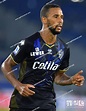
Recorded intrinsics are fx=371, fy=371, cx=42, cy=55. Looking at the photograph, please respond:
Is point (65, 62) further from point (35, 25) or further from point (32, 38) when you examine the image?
point (35, 25)

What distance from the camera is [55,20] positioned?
309 centimetres

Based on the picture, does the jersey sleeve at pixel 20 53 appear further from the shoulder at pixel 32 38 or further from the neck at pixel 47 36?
the neck at pixel 47 36

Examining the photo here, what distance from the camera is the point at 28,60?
3037 millimetres

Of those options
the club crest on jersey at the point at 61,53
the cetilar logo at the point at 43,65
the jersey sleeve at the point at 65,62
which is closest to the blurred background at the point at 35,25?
the jersey sleeve at the point at 65,62

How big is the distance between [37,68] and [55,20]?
0.44m

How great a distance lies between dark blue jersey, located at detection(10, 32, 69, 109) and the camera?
2963 millimetres

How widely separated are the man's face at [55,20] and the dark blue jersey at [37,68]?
13 centimetres

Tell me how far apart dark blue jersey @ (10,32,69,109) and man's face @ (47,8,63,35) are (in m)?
0.13

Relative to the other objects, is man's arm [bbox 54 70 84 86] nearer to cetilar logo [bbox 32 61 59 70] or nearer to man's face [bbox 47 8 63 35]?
cetilar logo [bbox 32 61 59 70]

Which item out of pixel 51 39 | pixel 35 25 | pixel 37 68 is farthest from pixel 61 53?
pixel 35 25

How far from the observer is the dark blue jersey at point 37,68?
9.72 feet

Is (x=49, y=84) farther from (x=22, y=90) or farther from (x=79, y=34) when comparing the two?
(x=79, y=34)

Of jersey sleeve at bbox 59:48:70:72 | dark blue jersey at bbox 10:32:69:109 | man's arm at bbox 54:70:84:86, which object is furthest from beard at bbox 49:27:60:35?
man's arm at bbox 54:70:84:86

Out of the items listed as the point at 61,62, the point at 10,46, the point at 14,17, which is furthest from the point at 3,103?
the point at 61,62
